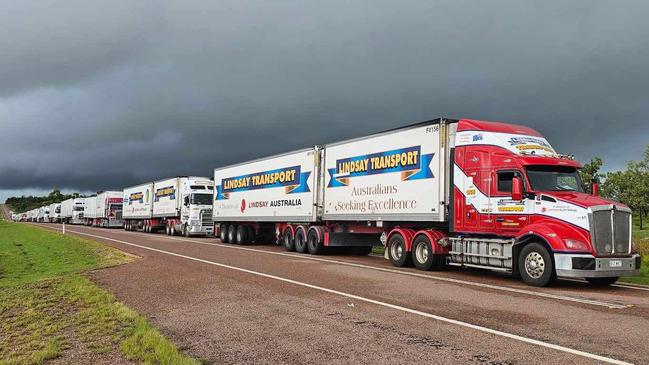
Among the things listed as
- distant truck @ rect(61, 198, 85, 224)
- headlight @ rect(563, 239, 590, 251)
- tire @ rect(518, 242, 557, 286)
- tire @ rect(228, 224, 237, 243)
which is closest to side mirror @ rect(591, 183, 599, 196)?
headlight @ rect(563, 239, 590, 251)

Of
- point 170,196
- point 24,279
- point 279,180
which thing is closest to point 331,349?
point 24,279

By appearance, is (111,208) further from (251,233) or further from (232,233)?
(251,233)

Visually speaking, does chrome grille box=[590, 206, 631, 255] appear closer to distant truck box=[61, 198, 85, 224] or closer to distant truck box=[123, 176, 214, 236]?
distant truck box=[123, 176, 214, 236]

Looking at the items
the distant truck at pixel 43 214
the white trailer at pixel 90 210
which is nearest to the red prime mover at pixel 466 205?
the white trailer at pixel 90 210

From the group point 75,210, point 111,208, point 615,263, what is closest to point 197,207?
point 111,208

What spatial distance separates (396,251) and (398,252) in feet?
0.35

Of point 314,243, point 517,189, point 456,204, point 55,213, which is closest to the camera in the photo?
point 517,189

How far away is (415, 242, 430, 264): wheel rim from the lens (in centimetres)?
1542

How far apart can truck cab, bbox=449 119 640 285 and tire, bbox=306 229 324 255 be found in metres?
7.30

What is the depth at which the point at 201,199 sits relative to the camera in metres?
37.7

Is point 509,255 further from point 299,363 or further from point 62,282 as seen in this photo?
point 62,282

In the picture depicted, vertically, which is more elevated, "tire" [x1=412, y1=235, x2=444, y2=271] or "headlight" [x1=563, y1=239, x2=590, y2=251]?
"headlight" [x1=563, y1=239, x2=590, y2=251]

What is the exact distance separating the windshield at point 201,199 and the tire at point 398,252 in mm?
23370

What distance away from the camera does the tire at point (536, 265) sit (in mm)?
12094
